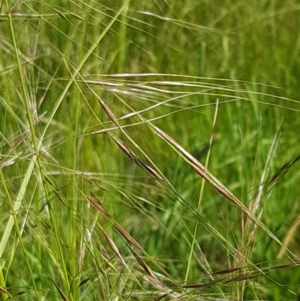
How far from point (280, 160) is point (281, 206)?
10 cm

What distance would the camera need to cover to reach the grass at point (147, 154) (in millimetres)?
1191

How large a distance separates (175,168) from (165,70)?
0.43 meters

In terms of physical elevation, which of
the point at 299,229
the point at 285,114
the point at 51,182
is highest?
the point at 51,182

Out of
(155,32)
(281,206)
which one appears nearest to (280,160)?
(281,206)

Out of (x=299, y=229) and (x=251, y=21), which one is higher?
(x=251, y=21)

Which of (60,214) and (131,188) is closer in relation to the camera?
(60,214)

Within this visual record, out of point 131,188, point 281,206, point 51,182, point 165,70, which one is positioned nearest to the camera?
point 51,182

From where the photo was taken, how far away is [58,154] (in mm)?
1695

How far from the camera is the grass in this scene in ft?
3.91

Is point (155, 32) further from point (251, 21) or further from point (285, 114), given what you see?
point (285, 114)

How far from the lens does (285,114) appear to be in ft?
7.01

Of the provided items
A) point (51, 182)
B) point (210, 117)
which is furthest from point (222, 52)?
point (51, 182)

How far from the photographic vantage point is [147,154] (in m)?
1.70

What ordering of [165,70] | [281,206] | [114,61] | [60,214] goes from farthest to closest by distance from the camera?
1. [165,70]
2. [114,61]
3. [281,206]
4. [60,214]
